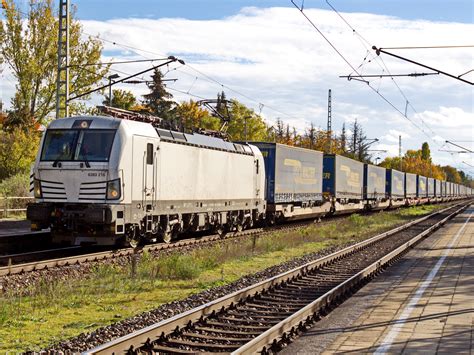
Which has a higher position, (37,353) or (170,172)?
(170,172)

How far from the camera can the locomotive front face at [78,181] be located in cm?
1638

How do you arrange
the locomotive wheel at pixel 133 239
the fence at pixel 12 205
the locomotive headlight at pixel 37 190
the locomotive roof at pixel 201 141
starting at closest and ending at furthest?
the locomotive headlight at pixel 37 190 → the locomotive wheel at pixel 133 239 → the locomotive roof at pixel 201 141 → the fence at pixel 12 205

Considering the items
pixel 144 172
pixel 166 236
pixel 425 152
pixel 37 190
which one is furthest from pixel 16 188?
pixel 425 152

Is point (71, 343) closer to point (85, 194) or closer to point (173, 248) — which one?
point (85, 194)

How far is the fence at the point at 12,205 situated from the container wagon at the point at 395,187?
3472 cm

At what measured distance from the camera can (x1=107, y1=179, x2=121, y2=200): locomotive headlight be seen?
645 inches

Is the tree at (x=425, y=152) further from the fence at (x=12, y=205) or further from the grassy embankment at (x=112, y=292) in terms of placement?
the grassy embankment at (x=112, y=292)

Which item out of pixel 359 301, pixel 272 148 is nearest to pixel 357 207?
pixel 272 148

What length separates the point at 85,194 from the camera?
16562mm

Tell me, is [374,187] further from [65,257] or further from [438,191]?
[438,191]

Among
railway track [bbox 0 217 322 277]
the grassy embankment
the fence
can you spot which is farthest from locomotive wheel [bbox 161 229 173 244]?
the fence

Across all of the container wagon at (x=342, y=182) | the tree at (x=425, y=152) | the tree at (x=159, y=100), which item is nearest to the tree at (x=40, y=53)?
the container wagon at (x=342, y=182)

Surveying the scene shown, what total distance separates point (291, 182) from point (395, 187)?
96.8ft

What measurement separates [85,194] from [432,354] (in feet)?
36.3
